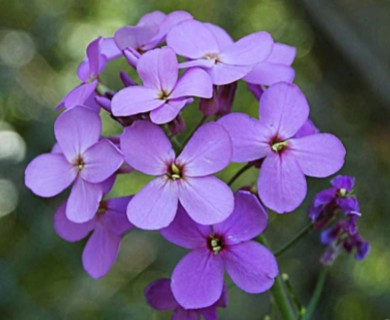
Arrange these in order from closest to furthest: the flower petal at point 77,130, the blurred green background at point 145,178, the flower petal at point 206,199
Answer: the flower petal at point 206,199
the flower petal at point 77,130
the blurred green background at point 145,178

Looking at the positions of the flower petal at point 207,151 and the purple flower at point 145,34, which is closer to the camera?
the flower petal at point 207,151

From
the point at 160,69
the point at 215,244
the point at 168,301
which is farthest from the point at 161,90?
the point at 168,301

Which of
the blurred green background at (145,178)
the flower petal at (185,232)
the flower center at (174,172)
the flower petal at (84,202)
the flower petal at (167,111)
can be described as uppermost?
the flower petal at (167,111)

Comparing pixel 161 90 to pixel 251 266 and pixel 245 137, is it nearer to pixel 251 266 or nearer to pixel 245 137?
pixel 245 137

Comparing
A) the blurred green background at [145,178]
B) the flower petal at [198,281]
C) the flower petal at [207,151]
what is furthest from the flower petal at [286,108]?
the blurred green background at [145,178]

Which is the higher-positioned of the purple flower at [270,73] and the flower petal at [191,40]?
the purple flower at [270,73]

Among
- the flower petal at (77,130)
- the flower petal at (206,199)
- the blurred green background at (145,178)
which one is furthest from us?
the blurred green background at (145,178)

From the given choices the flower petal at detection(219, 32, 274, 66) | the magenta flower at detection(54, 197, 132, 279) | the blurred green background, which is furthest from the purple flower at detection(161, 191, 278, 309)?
the blurred green background

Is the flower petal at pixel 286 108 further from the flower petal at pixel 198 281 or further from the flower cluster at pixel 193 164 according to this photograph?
the flower petal at pixel 198 281
